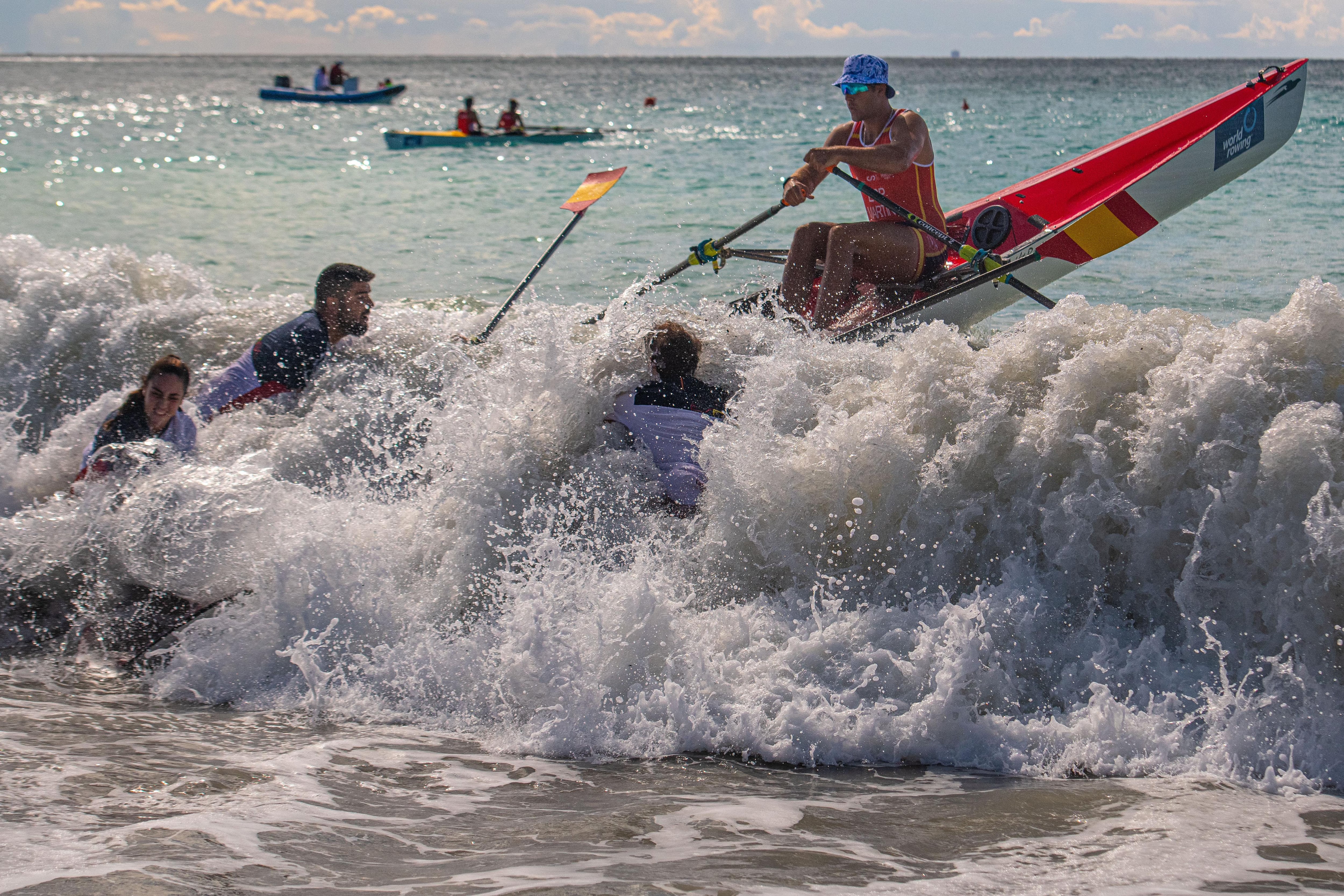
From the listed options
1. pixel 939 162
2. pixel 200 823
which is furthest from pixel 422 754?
pixel 939 162

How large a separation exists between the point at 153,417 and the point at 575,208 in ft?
10.5

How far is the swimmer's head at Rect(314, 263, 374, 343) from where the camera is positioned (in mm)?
6156

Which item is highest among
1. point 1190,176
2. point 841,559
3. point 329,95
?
point 329,95

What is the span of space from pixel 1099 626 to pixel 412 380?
14.0 feet

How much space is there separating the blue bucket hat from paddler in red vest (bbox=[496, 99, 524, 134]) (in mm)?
20552

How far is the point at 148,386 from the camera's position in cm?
498

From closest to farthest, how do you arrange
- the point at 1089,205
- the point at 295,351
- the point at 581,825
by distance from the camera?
1. the point at 581,825
2. the point at 295,351
3. the point at 1089,205

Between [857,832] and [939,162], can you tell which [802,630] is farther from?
[939,162]

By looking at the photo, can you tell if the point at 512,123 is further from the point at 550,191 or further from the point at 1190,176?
the point at 1190,176

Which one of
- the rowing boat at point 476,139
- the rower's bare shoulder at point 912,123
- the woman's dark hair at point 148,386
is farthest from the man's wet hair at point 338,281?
the rowing boat at point 476,139

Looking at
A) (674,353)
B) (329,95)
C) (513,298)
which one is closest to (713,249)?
(513,298)

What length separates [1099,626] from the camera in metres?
3.63

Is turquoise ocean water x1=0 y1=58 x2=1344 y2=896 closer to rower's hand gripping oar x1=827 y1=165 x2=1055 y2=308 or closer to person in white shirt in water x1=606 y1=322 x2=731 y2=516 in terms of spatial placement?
person in white shirt in water x1=606 y1=322 x2=731 y2=516

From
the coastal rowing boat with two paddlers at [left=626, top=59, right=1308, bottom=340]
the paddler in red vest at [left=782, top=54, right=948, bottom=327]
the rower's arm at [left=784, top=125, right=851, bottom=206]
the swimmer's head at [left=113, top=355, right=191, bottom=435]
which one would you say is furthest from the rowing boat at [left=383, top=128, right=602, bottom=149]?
the swimmer's head at [left=113, top=355, right=191, bottom=435]
